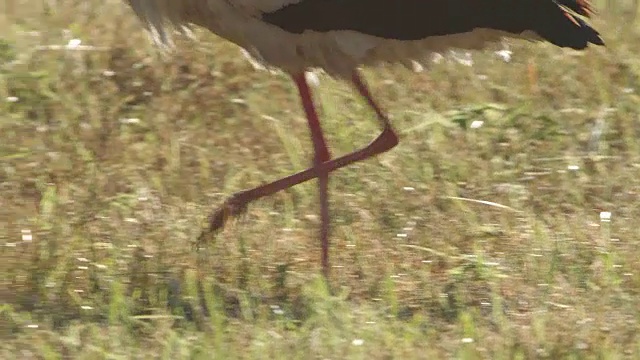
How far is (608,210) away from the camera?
4688 millimetres

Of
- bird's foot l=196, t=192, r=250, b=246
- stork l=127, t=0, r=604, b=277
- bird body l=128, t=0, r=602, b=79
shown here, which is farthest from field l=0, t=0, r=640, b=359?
bird body l=128, t=0, r=602, b=79

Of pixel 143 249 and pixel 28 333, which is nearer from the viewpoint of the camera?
pixel 28 333

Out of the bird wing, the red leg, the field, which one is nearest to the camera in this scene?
the field

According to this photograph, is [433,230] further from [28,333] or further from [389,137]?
[28,333]

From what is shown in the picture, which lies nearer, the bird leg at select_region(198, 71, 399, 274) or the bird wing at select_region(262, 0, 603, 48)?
the bird wing at select_region(262, 0, 603, 48)

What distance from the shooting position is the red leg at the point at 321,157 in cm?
421

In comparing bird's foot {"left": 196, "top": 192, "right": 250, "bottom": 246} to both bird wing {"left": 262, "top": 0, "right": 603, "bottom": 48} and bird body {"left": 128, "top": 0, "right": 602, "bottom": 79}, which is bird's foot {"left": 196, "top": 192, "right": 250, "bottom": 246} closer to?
bird body {"left": 128, "top": 0, "right": 602, "bottom": 79}

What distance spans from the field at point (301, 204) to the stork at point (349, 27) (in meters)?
0.26

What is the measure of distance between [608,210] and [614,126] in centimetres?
62

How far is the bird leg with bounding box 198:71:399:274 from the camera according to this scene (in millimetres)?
4223

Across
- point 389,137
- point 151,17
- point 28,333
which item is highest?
point 151,17

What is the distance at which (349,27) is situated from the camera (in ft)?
13.3

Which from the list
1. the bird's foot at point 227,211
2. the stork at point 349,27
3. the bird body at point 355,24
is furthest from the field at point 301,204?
the bird body at point 355,24

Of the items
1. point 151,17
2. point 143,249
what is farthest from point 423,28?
point 143,249
